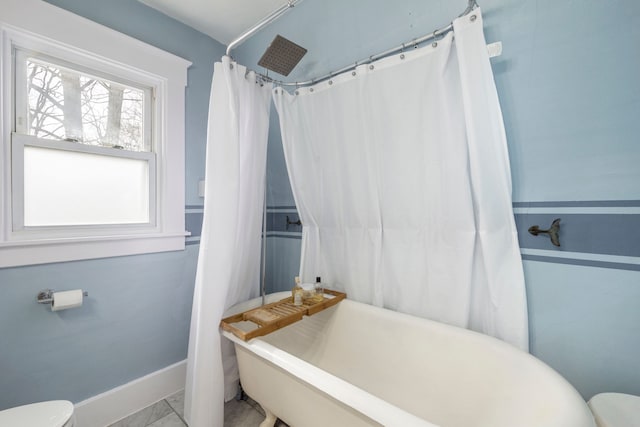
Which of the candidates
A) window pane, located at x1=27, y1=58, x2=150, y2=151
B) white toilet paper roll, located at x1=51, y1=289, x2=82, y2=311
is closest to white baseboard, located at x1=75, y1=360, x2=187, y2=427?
white toilet paper roll, located at x1=51, y1=289, x2=82, y2=311

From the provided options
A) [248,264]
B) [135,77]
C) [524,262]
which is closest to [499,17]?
[524,262]

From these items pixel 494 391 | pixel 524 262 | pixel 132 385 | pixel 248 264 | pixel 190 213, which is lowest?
pixel 132 385

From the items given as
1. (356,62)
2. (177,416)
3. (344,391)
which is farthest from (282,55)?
(177,416)

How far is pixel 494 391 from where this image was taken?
3.48 feet

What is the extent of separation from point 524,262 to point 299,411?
3.78ft

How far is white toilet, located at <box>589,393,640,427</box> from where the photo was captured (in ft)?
2.75

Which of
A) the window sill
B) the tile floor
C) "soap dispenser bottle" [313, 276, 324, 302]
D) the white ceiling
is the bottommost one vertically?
the tile floor

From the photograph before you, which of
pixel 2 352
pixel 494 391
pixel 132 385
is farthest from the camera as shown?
pixel 132 385

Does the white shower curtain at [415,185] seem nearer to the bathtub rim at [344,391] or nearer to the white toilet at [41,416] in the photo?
the bathtub rim at [344,391]

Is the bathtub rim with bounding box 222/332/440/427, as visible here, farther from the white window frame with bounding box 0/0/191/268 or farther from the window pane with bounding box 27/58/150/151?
the window pane with bounding box 27/58/150/151

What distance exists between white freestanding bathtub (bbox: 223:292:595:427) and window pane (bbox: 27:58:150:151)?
1339mm

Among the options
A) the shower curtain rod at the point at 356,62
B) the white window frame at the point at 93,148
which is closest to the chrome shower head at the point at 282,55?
the shower curtain rod at the point at 356,62

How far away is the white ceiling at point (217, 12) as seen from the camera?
1.77 m

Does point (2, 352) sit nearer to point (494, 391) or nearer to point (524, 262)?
point (494, 391)
